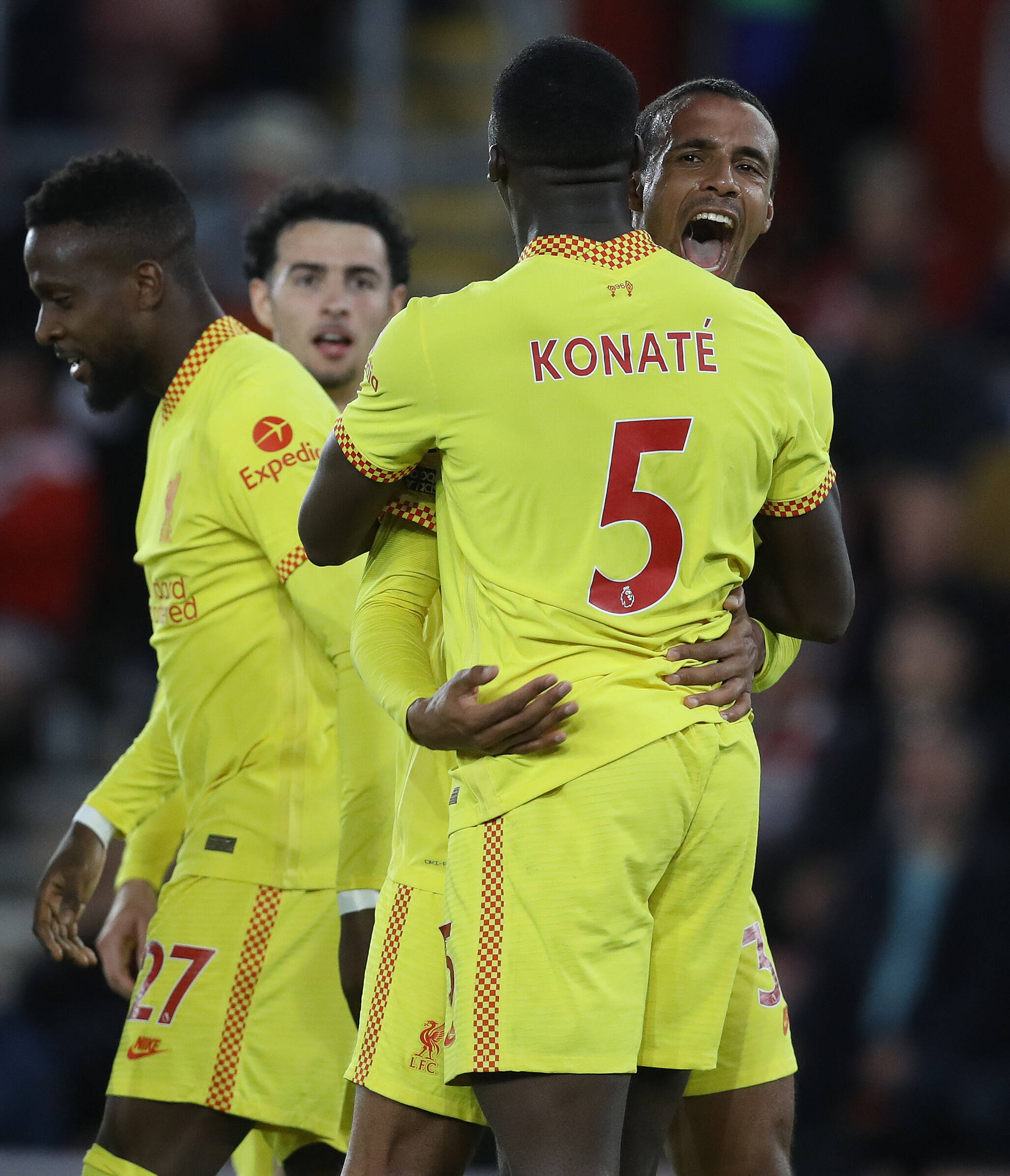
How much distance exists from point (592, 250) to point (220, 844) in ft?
4.51

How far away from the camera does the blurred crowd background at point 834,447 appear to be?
5617mm

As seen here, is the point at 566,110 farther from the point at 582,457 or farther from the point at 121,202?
the point at 121,202

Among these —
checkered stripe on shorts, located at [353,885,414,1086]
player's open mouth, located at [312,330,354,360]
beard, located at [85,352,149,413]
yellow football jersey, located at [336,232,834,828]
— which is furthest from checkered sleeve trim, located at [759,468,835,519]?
player's open mouth, located at [312,330,354,360]

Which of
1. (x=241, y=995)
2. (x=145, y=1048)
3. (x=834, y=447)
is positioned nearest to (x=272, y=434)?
(x=241, y=995)

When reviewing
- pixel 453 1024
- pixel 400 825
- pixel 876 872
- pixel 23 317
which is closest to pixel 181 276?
pixel 400 825

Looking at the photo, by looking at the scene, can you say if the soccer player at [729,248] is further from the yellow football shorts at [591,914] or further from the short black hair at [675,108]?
the yellow football shorts at [591,914]

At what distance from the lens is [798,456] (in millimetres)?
2520

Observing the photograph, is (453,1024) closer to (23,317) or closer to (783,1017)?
(783,1017)

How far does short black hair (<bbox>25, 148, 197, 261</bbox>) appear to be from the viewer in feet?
11.0

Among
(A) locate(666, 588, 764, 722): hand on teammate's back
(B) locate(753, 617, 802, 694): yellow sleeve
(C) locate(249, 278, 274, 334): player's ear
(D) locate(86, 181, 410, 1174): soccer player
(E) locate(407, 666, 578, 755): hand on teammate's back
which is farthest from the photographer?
(C) locate(249, 278, 274, 334): player's ear

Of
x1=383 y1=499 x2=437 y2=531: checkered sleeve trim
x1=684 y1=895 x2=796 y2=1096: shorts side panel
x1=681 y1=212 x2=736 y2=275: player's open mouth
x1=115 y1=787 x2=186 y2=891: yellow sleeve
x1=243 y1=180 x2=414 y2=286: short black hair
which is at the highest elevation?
x1=243 y1=180 x2=414 y2=286: short black hair

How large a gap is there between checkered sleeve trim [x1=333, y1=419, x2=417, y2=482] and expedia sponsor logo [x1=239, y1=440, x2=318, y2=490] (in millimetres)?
695

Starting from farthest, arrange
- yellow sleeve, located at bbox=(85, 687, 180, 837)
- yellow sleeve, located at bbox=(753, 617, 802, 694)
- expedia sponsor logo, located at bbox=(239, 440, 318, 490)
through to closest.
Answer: yellow sleeve, located at bbox=(85, 687, 180, 837) → expedia sponsor logo, located at bbox=(239, 440, 318, 490) → yellow sleeve, located at bbox=(753, 617, 802, 694)

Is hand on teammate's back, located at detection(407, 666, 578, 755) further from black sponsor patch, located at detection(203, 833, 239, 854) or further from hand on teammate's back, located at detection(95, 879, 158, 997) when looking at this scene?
hand on teammate's back, located at detection(95, 879, 158, 997)
